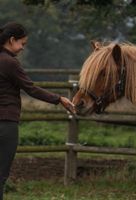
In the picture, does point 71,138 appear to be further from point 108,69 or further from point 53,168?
point 108,69

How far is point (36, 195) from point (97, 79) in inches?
95.3

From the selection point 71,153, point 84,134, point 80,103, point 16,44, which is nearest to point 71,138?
point 71,153

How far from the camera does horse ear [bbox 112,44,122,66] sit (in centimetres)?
572

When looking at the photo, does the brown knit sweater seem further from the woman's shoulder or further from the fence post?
the fence post

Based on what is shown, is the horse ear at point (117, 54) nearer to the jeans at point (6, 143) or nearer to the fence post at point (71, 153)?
the jeans at point (6, 143)

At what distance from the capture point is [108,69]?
5766 mm

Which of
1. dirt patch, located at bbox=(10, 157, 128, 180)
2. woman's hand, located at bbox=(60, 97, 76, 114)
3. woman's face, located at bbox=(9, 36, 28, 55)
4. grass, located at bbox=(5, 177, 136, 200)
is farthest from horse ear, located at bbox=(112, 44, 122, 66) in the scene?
dirt patch, located at bbox=(10, 157, 128, 180)

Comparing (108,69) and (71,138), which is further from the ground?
(108,69)

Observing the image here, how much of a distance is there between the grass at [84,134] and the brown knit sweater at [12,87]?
4.84m

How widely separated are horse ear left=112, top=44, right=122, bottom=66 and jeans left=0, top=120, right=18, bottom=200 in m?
1.12

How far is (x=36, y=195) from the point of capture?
7703 mm

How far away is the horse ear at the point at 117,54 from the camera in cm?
572

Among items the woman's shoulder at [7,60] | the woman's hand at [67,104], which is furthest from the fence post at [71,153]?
the woman's shoulder at [7,60]

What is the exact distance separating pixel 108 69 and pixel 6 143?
1167 mm
